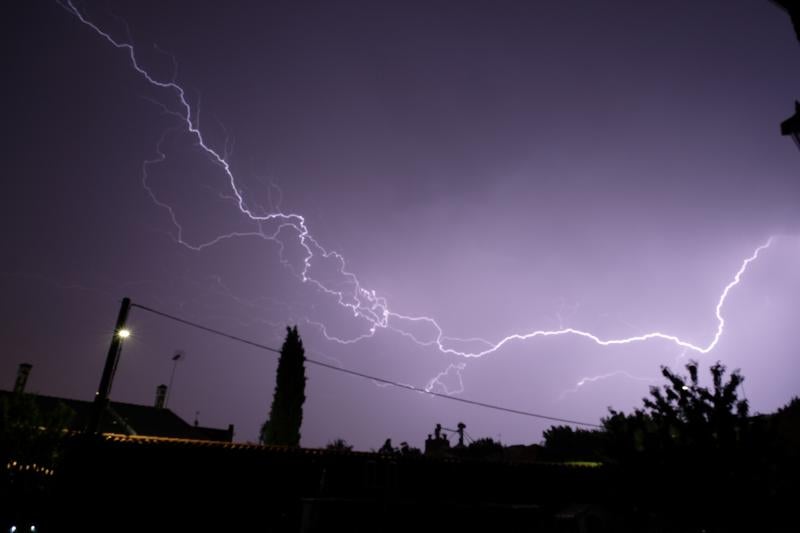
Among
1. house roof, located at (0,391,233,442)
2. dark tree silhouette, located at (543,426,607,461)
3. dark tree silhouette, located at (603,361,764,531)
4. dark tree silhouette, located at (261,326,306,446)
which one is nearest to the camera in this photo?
dark tree silhouette, located at (603,361,764,531)

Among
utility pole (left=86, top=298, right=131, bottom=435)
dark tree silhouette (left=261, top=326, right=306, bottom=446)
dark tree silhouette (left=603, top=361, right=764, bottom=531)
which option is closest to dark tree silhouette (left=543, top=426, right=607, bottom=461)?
dark tree silhouette (left=261, top=326, right=306, bottom=446)

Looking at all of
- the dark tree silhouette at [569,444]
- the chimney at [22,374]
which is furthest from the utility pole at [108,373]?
the dark tree silhouette at [569,444]

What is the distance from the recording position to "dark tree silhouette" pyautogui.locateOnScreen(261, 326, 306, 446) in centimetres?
2628

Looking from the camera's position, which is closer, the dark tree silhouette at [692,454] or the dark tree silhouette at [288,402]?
the dark tree silhouette at [692,454]

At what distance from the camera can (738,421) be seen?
7715mm

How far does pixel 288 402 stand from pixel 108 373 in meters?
17.3

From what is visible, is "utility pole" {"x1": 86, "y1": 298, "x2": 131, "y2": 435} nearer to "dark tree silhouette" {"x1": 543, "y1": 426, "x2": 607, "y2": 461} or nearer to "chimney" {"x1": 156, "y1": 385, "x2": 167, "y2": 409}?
"chimney" {"x1": 156, "y1": 385, "x2": 167, "y2": 409}

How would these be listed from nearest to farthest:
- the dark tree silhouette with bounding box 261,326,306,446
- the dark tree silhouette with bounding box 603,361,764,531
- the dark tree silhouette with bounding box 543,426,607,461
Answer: the dark tree silhouette with bounding box 603,361,764,531, the dark tree silhouette with bounding box 261,326,306,446, the dark tree silhouette with bounding box 543,426,607,461

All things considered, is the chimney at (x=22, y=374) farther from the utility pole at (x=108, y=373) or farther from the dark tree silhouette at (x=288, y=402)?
the utility pole at (x=108, y=373)

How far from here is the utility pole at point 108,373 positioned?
33.7 ft

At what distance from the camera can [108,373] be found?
34.4ft

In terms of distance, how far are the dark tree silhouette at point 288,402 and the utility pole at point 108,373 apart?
14765mm

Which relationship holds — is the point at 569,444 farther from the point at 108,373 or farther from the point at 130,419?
the point at 108,373

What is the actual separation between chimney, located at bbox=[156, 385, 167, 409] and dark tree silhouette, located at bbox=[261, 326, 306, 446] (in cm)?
977
